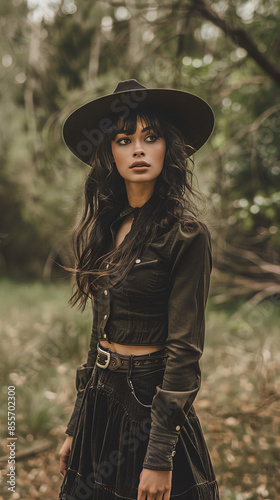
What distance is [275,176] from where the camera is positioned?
475cm

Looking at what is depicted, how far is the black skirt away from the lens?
4.75 ft

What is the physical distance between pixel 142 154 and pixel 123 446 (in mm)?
941

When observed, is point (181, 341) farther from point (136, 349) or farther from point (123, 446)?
point (123, 446)

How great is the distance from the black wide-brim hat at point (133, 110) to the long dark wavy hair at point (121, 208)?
29mm

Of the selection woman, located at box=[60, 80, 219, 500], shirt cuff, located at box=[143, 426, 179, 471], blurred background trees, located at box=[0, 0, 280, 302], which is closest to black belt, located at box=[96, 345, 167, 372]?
woman, located at box=[60, 80, 219, 500]

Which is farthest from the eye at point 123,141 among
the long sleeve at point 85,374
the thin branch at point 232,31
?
the thin branch at point 232,31

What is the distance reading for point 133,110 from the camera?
1.59 meters

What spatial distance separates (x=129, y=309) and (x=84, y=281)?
286 mm

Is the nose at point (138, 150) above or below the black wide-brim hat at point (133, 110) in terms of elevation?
below

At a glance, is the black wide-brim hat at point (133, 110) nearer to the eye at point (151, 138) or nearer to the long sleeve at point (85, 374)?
the eye at point (151, 138)

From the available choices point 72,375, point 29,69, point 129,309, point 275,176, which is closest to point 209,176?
point 275,176

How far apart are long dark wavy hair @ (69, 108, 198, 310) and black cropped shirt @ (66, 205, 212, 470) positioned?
5cm

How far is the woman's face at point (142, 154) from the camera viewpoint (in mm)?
1550

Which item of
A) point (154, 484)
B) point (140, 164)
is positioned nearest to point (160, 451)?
point (154, 484)
